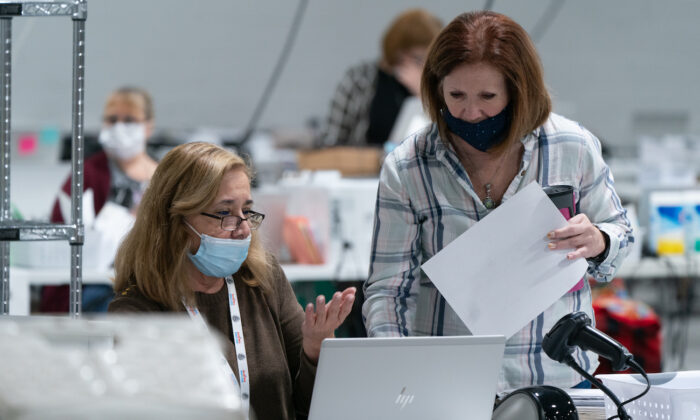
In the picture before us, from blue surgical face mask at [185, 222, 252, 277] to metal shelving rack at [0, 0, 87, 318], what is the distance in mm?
238

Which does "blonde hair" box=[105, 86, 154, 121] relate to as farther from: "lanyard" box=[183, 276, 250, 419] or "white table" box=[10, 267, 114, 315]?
"lanyard" box=[183, 276, 250, 419]

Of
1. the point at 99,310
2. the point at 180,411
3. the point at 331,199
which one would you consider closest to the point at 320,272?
the point at 331,199

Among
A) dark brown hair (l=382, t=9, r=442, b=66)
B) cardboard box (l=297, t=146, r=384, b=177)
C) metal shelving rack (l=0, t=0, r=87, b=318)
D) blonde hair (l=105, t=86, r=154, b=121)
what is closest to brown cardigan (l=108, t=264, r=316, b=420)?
metal shelving rack (l=0, t=0, r=87, b=318)

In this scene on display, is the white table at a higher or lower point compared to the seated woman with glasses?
lower

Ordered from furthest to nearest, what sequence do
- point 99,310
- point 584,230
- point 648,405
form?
point 99,310 → point 584,230 → point 648,405

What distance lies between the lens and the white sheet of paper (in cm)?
159

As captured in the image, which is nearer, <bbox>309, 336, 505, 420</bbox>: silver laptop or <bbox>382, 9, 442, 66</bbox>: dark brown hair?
<bbox>309, 336, 505, 420</bbox>: silver laptop

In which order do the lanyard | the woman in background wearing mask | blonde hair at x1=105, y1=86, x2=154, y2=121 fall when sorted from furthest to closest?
blonde hair at x1=105, y1=86, x2=154, y2=121 < the woman in background wearing mask < the lanyard

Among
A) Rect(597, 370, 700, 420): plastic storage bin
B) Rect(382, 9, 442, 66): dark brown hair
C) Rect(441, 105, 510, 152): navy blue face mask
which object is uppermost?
Rect(382, 9, 442, 66): dark brown hair

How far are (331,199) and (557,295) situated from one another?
232cm

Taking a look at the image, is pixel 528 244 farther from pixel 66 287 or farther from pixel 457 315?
pixel 66 287

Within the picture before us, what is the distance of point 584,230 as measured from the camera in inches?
62.7

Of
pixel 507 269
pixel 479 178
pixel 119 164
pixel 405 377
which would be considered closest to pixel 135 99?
pixel 119 164

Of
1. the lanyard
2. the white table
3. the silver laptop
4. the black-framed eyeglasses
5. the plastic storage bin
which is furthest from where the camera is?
the white table
